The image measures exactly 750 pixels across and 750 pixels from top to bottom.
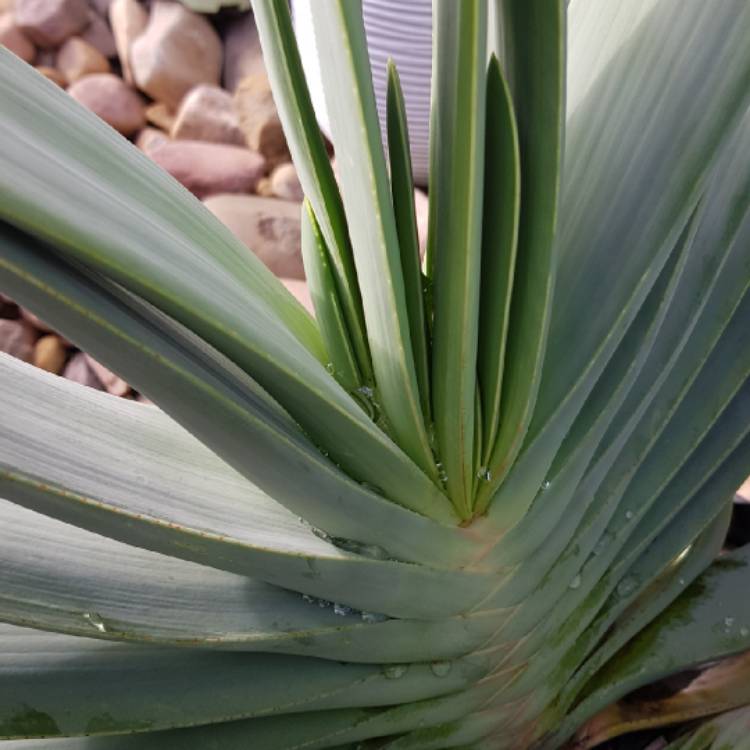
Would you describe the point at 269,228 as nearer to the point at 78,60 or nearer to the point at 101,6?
the point at 78,60

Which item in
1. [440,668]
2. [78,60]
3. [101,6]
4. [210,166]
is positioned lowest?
[440,668]

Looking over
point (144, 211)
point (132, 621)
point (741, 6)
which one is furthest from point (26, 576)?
point (741, 6)

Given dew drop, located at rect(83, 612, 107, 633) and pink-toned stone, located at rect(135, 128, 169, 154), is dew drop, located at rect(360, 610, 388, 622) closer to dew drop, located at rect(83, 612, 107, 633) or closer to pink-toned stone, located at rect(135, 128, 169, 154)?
dew drop, located at rect(83, 612, 107, 633)

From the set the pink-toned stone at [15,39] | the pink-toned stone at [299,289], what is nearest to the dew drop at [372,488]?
the pink-toned stone at [299,289]

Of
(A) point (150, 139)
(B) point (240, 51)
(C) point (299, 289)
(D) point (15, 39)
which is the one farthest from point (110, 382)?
(D) point (15, 39)

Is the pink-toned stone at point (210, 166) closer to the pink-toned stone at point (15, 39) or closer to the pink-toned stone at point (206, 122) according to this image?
the pink-toned stone at point (206, 122)

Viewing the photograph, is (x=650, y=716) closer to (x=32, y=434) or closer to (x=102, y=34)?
(x=32, y=434)

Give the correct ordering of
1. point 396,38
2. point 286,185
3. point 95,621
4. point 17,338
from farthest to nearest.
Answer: point 286,185 < point 17,338 < point 396,38 < point 95,621
